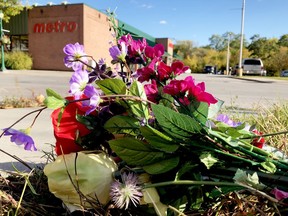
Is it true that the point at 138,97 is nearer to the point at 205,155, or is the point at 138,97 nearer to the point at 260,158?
the point at 205,155

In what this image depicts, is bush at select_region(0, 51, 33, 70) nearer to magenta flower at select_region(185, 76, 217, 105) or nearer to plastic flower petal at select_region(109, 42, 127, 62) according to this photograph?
plastic flower petal at select_region(109, 42, 127, 62)

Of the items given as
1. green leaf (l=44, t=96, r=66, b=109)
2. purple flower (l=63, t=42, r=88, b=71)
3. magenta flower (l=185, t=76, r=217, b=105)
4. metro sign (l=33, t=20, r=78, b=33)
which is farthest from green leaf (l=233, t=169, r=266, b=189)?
metro sign (l=33, t=20, r=78, b=33)

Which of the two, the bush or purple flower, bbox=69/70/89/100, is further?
the bush

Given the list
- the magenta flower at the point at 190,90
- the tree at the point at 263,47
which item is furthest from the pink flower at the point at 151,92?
the tree at the point at 263,47

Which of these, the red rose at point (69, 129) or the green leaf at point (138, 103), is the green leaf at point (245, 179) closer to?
the green leaf at point (138, 103)

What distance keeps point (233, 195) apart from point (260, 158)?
18 centimetres

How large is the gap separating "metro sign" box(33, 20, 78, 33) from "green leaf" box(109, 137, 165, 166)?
25853mm

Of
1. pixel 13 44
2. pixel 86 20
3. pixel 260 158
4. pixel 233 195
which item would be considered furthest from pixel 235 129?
pixel 13 44

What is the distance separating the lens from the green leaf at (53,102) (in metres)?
0.75

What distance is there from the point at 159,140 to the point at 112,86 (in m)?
0.21

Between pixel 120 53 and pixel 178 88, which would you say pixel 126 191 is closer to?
pixel 178 88

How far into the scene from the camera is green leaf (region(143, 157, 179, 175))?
2.86 feet

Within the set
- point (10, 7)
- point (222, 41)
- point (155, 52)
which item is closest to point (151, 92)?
point (155, 52)

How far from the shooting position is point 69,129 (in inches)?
40.9
